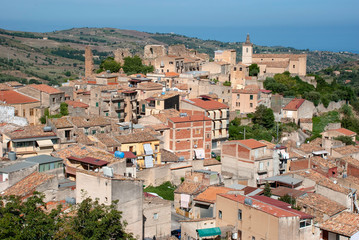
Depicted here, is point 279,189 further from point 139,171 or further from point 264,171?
point 139,171

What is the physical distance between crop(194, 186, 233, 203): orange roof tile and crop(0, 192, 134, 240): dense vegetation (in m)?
7.30

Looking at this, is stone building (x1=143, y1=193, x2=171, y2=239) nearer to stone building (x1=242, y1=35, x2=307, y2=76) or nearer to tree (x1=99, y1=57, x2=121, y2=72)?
tree (x1=99, y1=57, x2=121, y2=72)

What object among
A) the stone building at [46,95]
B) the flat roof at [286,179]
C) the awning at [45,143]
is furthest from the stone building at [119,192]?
the stone building at [46,95]

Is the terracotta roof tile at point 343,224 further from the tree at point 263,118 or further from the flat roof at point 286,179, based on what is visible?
the tree at point 263,118

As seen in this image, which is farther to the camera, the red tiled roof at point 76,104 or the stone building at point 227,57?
the stone building at point 227,57

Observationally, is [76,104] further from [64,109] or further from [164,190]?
[164,190]

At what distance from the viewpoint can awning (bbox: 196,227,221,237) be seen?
22484 mm

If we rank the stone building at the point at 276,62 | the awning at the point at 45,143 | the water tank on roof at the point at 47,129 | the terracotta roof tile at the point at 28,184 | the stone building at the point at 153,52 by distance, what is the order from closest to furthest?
the terracotta roof tile at the point at 28,184 < the awning at the point at 45,143 < the water tank on roof at the point at 47,129 < the stone building at the point at 276,62 < the stone building at the point at 153,52

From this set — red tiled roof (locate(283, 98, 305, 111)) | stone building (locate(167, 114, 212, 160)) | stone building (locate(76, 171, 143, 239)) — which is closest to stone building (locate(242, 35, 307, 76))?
red tiled roof (locate(283, 98, 305, 111))

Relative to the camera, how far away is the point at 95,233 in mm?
18094

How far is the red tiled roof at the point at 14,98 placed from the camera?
36.6 m

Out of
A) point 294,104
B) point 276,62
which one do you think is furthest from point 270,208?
point 276,62

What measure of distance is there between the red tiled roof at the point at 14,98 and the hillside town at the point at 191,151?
72 millimetres

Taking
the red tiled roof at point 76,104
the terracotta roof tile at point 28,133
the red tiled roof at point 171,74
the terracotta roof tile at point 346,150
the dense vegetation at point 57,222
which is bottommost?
the terracotta roof tile at point 346,150
